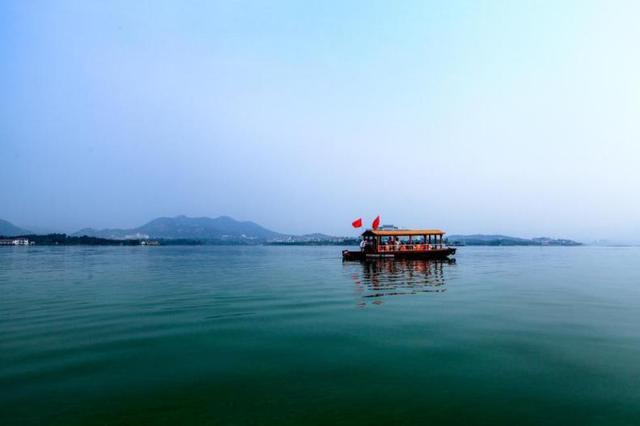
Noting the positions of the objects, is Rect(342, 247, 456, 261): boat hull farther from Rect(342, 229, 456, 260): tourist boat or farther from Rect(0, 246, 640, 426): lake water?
Rect(0, 246, 640, 426): lake water

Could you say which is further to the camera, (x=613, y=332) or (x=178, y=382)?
(x=613, y=332)

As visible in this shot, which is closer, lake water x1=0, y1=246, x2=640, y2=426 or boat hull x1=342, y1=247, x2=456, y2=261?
lake water x1=0, y1=246, x2=640, y2=426

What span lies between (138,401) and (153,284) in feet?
80.7

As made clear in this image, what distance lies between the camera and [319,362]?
10969 mm

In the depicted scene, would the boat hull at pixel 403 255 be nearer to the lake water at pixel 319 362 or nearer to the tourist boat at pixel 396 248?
the tourist boat at pixel 396 248

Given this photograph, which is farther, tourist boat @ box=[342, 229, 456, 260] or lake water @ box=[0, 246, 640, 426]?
tourist boat @ box=[342, 229, 456, 260]

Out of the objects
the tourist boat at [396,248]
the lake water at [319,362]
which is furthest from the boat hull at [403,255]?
the lake water at [319,362]

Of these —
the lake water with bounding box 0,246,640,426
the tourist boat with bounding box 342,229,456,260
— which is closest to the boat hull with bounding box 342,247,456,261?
the tourist boat with bounding box 342,229,456,260

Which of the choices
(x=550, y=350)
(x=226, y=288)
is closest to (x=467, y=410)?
(x=550, y=350)

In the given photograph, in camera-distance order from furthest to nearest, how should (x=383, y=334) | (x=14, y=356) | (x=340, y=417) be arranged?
(x=383, y=334), (x=14, y=356), (x=340, y=417)

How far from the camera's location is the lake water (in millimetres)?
7867

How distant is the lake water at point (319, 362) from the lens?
25.8 ft

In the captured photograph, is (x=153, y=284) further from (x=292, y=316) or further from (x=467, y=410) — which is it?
(x=467, y=410)

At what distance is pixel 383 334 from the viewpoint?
14.2 m
